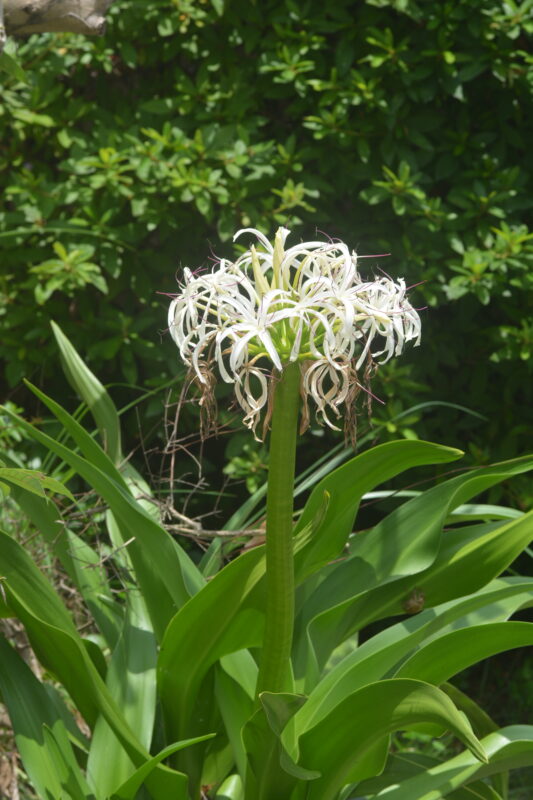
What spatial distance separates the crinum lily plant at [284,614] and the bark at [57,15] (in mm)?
663

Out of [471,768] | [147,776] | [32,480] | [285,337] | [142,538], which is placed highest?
[285,337]

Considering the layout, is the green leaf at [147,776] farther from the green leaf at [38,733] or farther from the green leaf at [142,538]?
the green leaf at [142,538]

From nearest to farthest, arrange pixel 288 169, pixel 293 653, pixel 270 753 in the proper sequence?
pixel 270 753, pixel 293 653, pixel 288 169

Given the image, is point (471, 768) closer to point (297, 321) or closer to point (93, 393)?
point (297, 321)

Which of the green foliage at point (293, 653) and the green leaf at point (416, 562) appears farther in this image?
the green leaf at point (416, 562)

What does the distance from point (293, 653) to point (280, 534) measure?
0.49 metres

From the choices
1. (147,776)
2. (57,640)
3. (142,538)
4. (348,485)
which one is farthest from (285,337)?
(147,776)

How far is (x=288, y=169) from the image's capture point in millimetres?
2840

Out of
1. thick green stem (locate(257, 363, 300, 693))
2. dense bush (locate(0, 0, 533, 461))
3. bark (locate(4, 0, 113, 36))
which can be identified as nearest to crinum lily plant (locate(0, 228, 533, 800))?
thick green stem (locate(257, 363, 300, 693))

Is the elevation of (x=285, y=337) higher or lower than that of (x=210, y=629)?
higher

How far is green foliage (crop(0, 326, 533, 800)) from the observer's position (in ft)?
4.88

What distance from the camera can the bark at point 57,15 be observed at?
6.01 ft

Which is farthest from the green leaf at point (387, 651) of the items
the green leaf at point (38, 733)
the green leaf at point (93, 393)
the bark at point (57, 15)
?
the bark at point (57, 15)

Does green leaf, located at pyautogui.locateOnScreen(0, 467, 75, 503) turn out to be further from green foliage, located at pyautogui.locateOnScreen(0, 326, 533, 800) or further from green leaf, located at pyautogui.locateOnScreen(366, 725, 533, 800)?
green leaf, located at pyautogui.locateOnScreen(366, 725, 533, 800)
